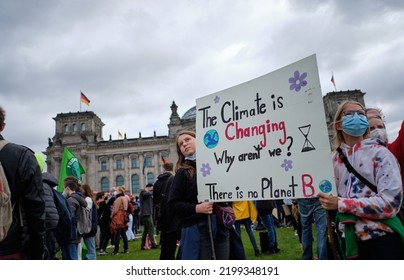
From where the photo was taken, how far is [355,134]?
7.61 ft

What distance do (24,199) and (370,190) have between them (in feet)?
9.21

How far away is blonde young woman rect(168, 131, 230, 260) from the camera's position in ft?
9.55

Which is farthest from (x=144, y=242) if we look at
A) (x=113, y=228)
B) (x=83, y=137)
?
(x=83, y=137)

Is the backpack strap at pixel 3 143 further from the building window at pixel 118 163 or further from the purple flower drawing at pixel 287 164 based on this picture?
the building window at pixel 118 163

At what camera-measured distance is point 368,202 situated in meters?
2.04

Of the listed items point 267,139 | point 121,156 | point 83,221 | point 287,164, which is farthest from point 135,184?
point 287,164

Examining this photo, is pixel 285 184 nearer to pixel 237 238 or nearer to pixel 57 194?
pixel 237 238

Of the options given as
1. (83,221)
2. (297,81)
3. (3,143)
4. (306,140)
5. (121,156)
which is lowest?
(83,221)

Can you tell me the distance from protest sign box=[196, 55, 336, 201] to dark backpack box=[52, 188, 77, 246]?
2722mm

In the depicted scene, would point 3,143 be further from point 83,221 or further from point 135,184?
point 135,184

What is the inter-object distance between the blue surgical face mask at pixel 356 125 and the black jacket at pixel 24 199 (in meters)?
2.69

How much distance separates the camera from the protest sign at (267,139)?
2340mm

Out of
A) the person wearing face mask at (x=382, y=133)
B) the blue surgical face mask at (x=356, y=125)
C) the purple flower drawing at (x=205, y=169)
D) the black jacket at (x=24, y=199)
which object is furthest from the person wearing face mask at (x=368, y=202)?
the black jacket at (x=24, y=199)
